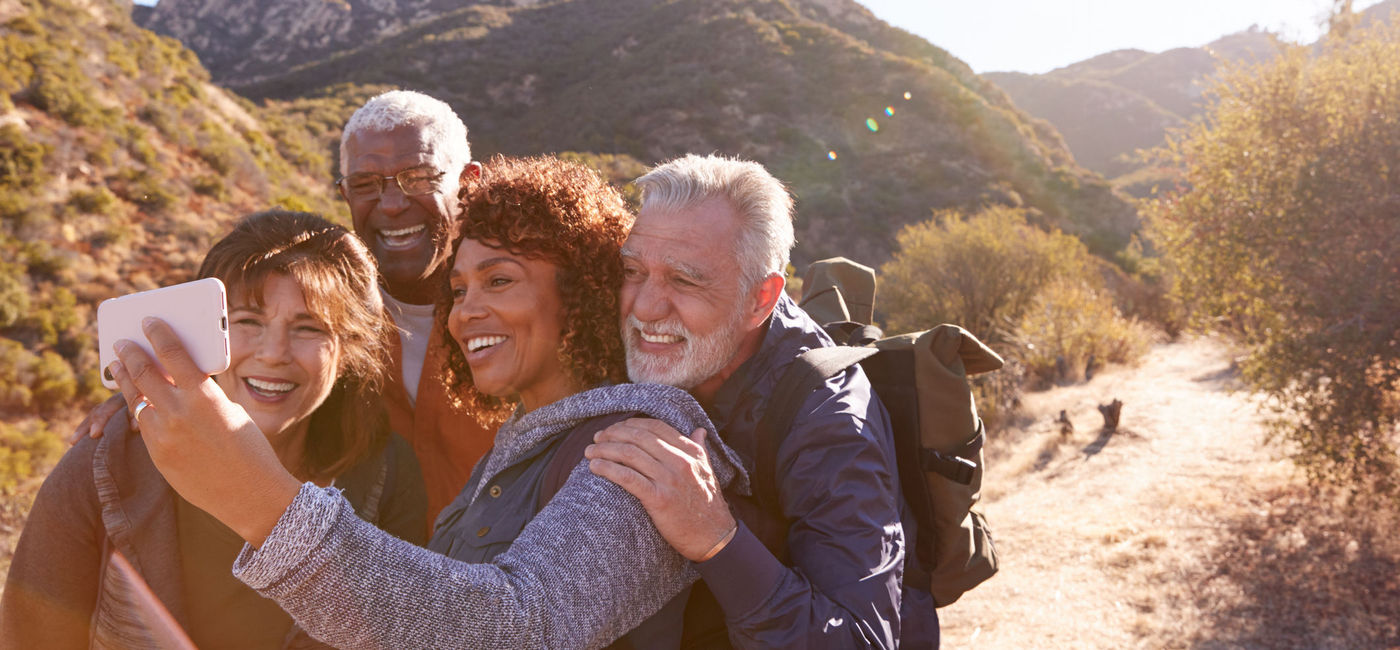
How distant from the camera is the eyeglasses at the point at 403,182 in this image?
11.1 feet

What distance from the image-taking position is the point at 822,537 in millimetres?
1591

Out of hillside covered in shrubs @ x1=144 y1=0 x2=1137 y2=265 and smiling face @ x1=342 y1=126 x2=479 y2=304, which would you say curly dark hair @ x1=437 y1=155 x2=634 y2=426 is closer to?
smiling face @ x1=342 y1=126 x2=479 y2=304

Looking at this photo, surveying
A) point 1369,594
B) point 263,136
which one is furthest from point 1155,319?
point 263,136

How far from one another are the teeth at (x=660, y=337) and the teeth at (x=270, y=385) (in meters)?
0.93

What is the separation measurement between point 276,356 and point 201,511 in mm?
499

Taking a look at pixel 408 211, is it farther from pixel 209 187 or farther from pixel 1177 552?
→ pixel 209 187

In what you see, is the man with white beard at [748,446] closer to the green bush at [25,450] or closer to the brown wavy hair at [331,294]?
the brown wavy hair at [331,294]

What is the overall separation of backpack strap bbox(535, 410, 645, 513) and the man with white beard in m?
0.11

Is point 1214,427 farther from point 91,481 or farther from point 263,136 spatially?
point 263,136

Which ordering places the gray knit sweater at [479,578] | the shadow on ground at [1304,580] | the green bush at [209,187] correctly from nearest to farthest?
the gray knit sweater at [479,578], the shadow on ground at [1304,580], the green bush at [209,187]

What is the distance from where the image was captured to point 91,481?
76.2 inches

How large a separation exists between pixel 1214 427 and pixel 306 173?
860 inches

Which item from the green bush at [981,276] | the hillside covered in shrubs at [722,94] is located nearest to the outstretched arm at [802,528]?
the green bush at [981,276]

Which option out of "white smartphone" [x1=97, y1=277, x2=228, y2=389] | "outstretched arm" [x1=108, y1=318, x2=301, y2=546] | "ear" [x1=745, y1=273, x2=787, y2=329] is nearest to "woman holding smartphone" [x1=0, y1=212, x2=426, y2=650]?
"white smartphone" [x1=97, y1=277, x2=228, y2=389]
